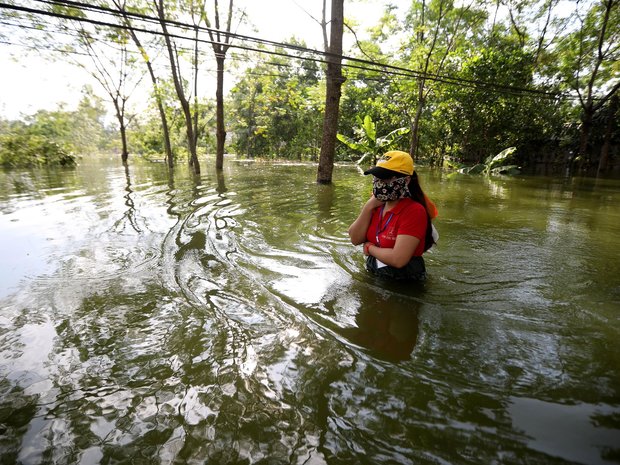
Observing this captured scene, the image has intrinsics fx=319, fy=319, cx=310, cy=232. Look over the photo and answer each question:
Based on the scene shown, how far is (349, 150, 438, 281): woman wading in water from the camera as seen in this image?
111 inches

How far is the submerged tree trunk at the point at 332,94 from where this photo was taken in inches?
383

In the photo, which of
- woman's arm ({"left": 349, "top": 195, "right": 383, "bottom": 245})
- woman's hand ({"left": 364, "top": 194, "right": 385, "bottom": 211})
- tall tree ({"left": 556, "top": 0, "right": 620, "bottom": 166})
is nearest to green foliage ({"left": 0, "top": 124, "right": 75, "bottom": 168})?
woman's arm ({"left": 349, "top": 195, "right": 383, "bottom": 245})

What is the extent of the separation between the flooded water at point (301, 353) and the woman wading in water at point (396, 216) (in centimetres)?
52

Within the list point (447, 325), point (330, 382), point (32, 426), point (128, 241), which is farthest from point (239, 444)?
point (128, 241)

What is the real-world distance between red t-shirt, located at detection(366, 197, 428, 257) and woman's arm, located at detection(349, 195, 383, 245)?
5cm

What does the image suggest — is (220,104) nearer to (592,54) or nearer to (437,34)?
(437,34)

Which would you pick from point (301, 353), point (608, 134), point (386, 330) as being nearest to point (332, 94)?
point (386, 330)

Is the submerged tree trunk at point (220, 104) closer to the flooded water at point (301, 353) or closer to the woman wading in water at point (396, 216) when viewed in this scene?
the flooded water at point (301, 353)

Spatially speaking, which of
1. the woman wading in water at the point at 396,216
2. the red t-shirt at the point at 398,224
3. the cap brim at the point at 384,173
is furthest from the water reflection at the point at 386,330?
the cap brim at the point at 384,173

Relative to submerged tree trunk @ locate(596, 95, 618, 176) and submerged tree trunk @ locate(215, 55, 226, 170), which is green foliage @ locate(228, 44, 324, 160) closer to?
submerged tree trunk @ locate(215, 55, 226, 170)

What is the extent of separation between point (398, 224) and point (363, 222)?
16.0 inches

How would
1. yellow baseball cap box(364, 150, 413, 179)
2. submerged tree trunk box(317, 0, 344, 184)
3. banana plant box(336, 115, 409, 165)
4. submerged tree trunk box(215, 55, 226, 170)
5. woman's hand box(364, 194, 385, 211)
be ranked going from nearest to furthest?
yellow baseball cap box(364, 150, 413, 179) → woman's hand box(364, 194, 385, 211) → submerged tree trunk box(317, 0, 344, 184) → submerged tree trunk box(215, 55, 226, 170) → banana plant box(336, 115, 409, 165)

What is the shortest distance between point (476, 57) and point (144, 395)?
21.8m

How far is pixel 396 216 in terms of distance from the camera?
9.91 ft
